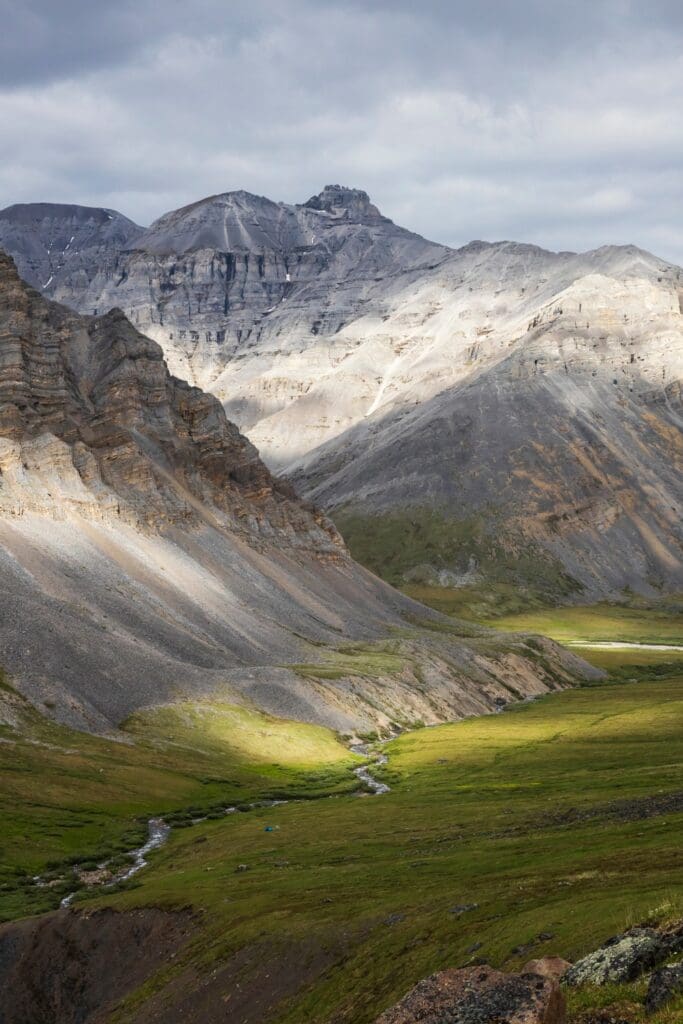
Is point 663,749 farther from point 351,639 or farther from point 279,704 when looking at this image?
point 351,639

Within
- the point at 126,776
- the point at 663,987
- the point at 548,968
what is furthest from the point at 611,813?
the point at 126,776

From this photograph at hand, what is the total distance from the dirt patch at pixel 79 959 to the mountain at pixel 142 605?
2082 inches

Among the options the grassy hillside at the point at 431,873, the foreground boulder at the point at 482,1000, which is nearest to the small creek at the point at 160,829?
the grassy hillside at the point at 431,873

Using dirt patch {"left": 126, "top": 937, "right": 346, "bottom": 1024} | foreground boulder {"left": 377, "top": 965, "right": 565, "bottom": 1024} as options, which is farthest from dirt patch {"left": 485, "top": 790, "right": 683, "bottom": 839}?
foreground boulder {"left": 377, "top": 965, "right": 565, "bottom": 1024}

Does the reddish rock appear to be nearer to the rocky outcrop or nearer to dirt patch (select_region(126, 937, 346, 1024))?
the rocky outcrop

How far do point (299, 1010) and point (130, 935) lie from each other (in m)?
19.1

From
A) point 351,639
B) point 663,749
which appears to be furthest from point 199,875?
point 351,639

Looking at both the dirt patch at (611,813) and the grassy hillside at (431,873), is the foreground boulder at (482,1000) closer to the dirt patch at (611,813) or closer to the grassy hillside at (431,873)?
the grassy hillside at (431,873)

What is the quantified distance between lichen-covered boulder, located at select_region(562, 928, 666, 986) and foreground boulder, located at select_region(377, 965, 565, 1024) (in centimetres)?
208

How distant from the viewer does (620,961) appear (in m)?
25.3

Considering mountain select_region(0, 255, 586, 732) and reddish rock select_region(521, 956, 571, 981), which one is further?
mountain select_region(0, 255, 586, 732)

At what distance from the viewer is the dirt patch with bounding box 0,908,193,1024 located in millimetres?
49438

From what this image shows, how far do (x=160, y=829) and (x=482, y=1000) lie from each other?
65773 mm

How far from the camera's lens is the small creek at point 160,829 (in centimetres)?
6854
